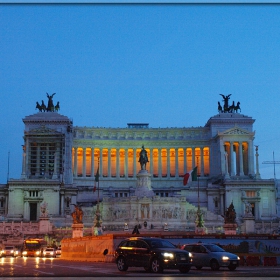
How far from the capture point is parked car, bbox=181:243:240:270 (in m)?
30.2

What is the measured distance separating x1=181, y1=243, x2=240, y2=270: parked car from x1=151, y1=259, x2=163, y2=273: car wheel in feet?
16.6

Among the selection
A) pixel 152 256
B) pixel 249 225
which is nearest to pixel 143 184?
pixel 249 225

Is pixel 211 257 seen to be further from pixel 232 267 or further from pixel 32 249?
pixel 32 249

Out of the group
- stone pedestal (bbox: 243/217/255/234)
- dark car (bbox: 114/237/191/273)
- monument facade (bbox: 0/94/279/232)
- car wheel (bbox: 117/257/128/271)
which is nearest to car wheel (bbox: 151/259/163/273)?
dark car (bbox: 114/237/191/273)

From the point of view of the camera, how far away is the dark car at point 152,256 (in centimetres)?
2648

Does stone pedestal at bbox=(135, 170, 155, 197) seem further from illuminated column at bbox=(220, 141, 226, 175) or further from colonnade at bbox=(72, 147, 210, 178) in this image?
colonnade at bbox=(72, 147, 210, 178)

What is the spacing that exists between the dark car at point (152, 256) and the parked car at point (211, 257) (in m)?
3.47

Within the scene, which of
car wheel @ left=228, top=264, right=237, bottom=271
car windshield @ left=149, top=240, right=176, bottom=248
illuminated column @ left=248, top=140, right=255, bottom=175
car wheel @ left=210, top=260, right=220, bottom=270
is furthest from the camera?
illuminated column @ left=248, top=140, right=255, bottom=175

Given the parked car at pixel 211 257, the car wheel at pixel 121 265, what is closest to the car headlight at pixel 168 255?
the car wheel at pixel 121 265

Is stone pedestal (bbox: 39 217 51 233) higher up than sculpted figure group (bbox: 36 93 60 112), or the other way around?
sculpted figure group (bbox: 36 93 60 112)

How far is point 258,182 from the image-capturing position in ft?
306

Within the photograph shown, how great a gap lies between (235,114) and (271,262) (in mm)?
75739

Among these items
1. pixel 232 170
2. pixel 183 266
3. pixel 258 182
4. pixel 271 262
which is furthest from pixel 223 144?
pixel 183 266

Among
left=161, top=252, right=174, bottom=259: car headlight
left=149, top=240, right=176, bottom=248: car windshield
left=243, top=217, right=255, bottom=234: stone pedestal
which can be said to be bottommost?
left=161, top=252, right=174, bottom=259: car headlight
